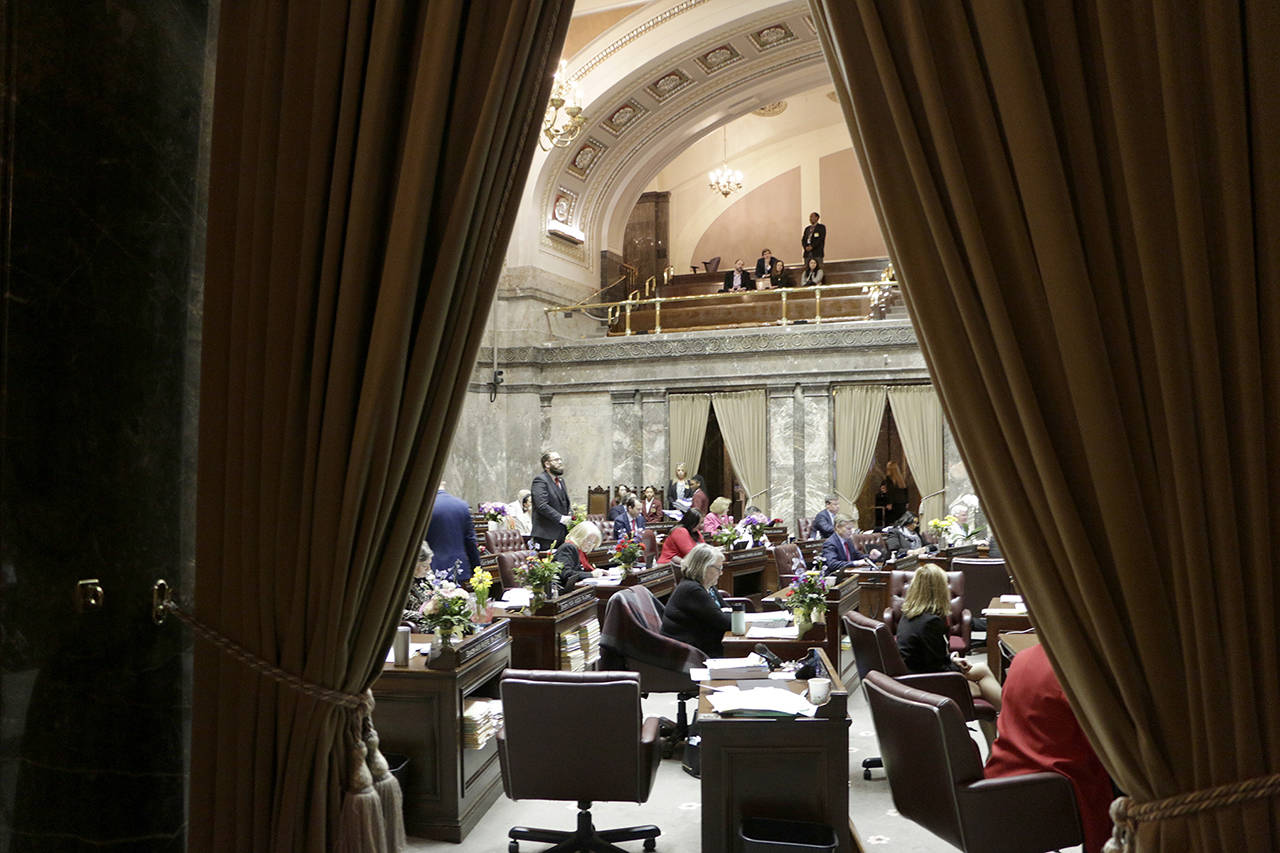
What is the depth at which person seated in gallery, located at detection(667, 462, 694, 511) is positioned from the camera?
1212cm

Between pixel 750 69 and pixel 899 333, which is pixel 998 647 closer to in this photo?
pixel 899 333

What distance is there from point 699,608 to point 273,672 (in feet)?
10.6

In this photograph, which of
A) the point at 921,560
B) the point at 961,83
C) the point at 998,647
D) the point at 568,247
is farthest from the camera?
the point at 568,247

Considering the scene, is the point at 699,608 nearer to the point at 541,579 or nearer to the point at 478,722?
the point at 541,579

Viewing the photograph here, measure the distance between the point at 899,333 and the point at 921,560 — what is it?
572cm

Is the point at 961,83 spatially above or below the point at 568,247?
below

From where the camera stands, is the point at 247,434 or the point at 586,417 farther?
the point at 586,417

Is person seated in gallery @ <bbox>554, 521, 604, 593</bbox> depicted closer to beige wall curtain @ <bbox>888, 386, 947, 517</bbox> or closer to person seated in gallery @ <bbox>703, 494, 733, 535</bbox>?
person seated in gallery @ <bbox>703, 494, 733, 535</bbox>

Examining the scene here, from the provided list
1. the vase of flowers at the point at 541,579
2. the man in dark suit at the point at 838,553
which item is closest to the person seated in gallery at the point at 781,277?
the man in dark suit at the point at 838,553

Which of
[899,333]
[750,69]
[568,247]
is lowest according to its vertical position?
[899,333]

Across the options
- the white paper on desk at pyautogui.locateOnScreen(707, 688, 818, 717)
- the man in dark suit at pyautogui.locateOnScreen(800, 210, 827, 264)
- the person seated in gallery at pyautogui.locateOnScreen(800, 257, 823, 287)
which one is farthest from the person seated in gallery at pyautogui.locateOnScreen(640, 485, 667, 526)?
the white paper on desk at pyautogui.locateOnScreen(707, 688, 818, 717)

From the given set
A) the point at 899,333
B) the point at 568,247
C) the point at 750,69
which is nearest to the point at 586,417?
the point at 568,247

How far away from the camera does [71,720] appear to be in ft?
6.70

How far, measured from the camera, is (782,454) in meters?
14.2
